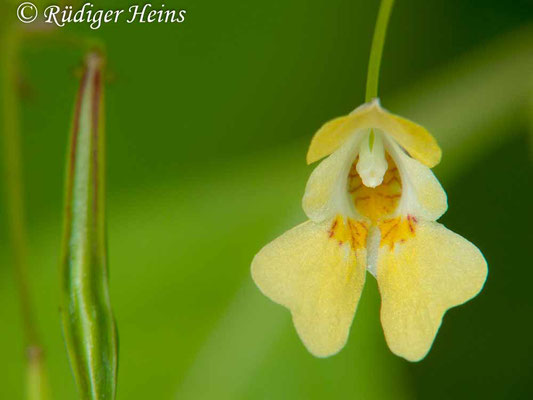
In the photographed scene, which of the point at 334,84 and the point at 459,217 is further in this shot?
the point at 334,84

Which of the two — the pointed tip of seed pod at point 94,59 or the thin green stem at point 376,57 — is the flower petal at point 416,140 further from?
the pointed tip of seed pod at point 94,59

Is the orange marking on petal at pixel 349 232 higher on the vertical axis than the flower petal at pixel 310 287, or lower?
higher

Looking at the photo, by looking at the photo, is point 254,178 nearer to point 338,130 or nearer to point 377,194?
point 377,194

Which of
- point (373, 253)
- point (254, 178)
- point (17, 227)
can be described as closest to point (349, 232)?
point (373, 253)

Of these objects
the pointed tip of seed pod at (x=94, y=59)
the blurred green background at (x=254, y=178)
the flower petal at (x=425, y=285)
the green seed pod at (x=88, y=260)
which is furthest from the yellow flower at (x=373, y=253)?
the blurred green background at (x=254, y=178)

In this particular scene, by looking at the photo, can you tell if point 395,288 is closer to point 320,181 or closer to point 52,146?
point 320,181

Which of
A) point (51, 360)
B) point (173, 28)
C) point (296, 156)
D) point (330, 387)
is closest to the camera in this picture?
point (330, 387)

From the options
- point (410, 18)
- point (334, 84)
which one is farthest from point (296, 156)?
point (410, 18)
